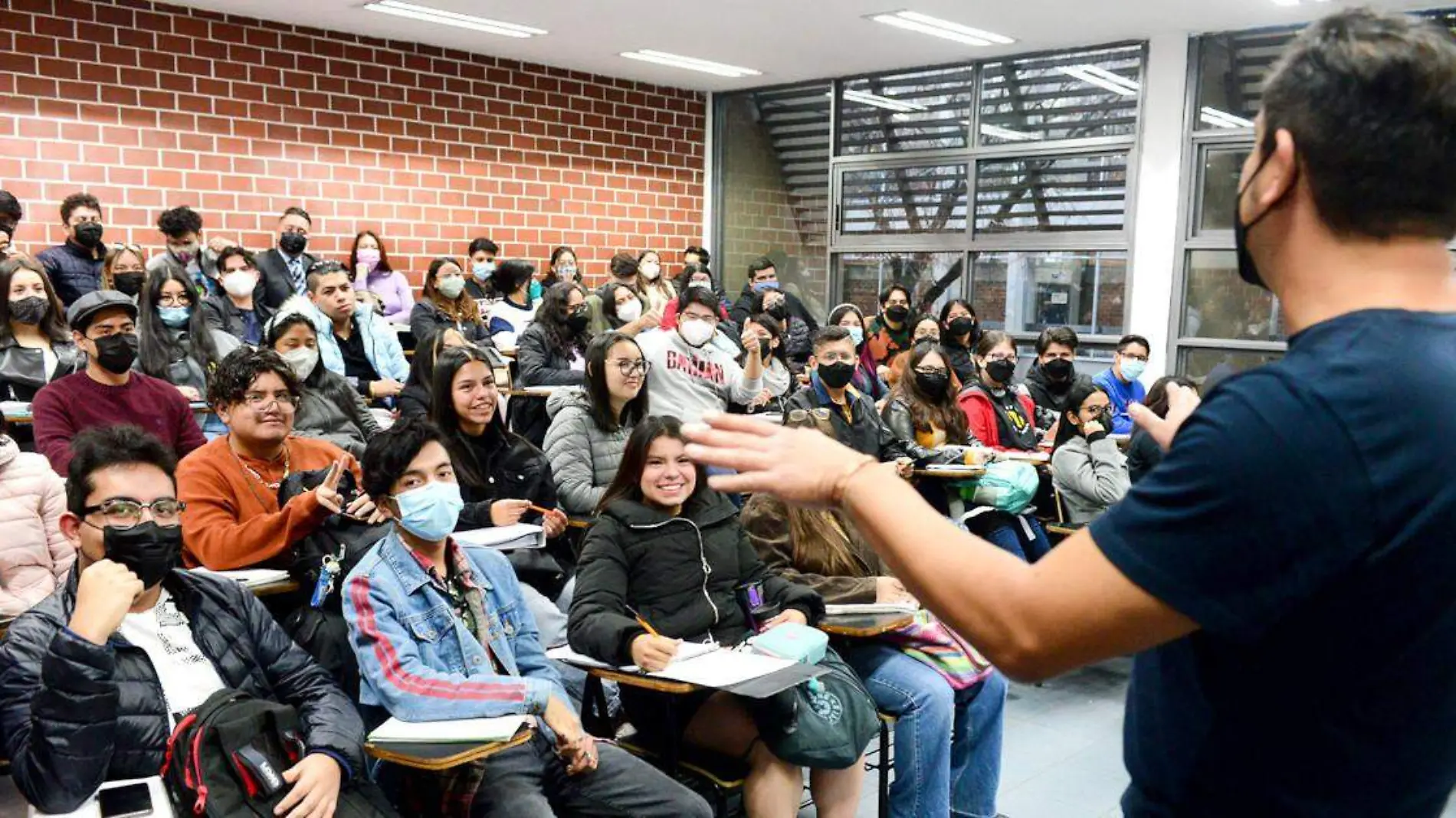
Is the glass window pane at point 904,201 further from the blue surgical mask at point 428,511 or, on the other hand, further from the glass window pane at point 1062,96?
the blue surgical mask at point 428,511

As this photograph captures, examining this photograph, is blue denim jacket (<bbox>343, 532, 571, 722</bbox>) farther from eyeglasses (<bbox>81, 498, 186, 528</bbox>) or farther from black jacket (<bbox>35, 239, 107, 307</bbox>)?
black jacket (<bbox>35, 239, 107, 307</bbox>)

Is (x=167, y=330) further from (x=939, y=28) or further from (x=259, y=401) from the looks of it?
(x=939, y=28)

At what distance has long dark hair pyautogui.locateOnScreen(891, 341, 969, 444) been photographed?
16.2 feet

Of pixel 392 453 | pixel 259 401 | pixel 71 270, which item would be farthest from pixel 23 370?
pixel 392 453

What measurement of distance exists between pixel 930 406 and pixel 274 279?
4.32 metres

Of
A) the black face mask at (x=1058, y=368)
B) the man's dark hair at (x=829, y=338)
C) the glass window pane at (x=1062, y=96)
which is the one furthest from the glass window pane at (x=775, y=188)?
the man's dark hair at (x=829, y=338)

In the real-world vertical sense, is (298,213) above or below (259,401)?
above

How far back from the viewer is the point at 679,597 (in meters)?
2.85

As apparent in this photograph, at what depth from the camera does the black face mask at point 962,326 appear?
717cm

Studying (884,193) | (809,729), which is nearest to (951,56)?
(884,193)

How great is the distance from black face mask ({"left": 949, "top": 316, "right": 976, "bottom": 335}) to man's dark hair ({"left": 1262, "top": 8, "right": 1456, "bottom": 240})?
21.0 feet

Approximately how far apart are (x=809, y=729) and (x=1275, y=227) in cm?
191

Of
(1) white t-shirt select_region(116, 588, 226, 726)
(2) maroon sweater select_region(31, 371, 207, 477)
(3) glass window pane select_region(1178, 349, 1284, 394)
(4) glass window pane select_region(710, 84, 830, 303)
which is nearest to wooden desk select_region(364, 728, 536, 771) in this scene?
(1) white t-shirt select_region(116, 588, 226, 726)

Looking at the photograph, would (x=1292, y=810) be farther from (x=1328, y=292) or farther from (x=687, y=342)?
(x=687, y=342)
